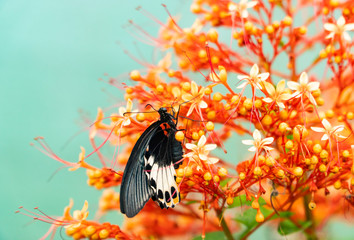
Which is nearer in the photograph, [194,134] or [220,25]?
[194,134]

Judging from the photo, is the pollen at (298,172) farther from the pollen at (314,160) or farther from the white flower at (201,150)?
the white flower at (201,150)

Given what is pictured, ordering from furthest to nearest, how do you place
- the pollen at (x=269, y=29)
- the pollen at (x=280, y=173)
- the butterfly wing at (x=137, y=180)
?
the pollen at (x=269, y=29) → the butterfly wing at (x=137, y=180) → the pollen at (x=280, y=173)

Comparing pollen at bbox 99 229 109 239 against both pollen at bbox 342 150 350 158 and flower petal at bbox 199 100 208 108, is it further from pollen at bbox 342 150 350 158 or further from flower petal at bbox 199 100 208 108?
pollen at bbox 342 150 350 158

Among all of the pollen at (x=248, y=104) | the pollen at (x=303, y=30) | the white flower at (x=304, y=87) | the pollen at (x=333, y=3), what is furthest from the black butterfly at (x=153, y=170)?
the pollen at (x=333, y=3)

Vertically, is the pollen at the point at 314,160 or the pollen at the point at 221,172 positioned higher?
the pollen at the point at 221,172

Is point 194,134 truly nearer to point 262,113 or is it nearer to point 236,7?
point 262,113

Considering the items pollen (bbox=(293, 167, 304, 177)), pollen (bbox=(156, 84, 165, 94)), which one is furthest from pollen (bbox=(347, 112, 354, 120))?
pollen (bbox=(156, 84, 165, 94))

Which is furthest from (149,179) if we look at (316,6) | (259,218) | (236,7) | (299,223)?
(316,6)

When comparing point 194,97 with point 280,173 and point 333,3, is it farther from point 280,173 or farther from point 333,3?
point 333,3
